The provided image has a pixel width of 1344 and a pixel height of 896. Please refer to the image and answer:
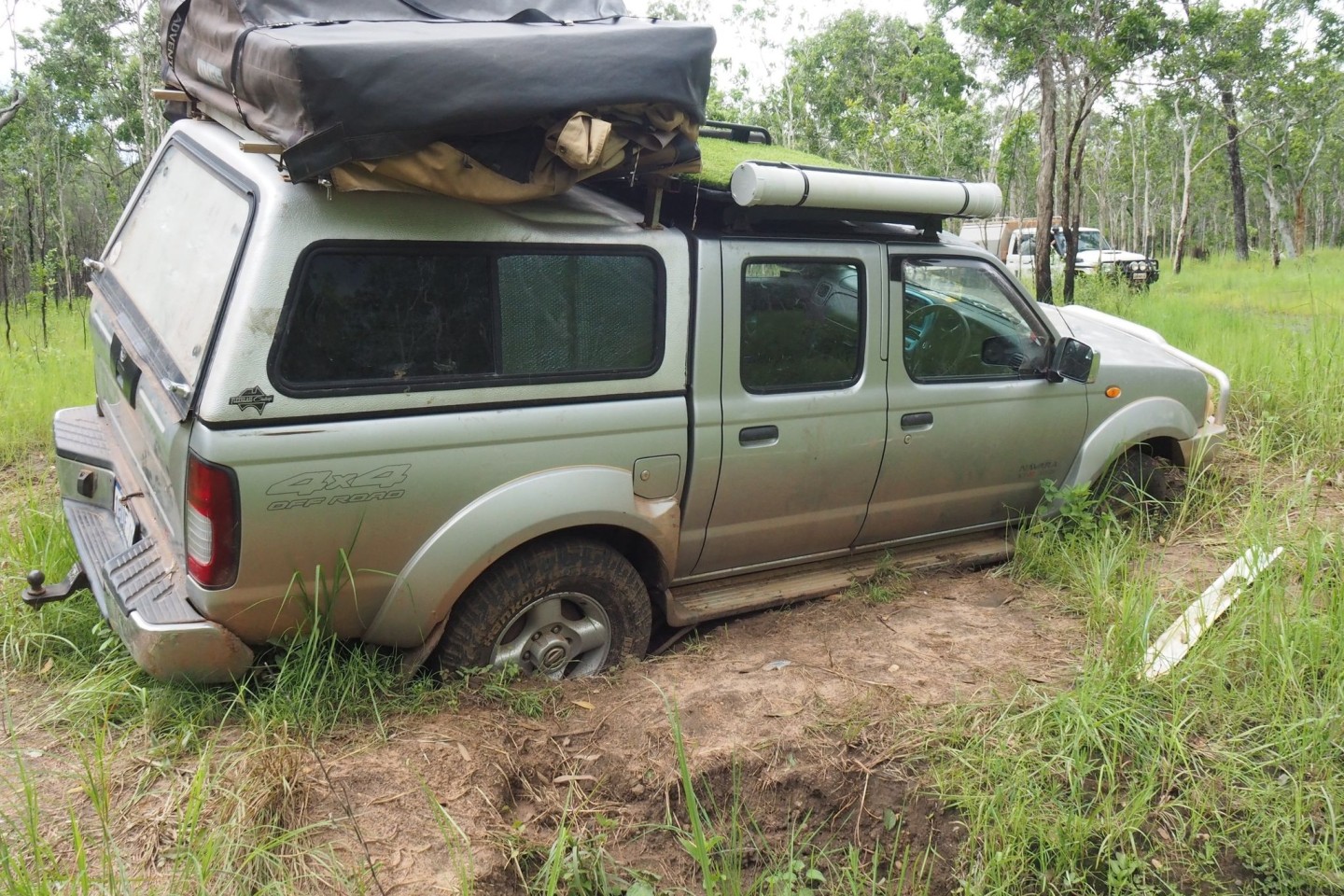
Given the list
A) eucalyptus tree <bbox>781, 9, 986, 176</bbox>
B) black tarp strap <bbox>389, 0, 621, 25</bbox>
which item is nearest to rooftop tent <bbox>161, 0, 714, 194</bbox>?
black tarp strap <bbox>389, 0, 621, 25</bbox>

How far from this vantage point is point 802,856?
9.26ft

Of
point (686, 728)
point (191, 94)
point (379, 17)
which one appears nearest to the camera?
point (686, 728)

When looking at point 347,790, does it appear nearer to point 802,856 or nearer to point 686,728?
point 686,728

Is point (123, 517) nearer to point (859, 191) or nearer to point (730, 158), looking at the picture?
point (730, 158)

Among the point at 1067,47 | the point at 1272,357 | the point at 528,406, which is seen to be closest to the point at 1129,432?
the point at 1272,357

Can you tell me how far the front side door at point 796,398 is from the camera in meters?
3.64

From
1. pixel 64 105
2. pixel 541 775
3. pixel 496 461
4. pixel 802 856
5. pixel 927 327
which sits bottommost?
pixel 802 856

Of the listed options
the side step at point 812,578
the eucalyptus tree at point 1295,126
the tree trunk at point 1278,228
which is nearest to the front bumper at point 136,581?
the side step at point 812,578

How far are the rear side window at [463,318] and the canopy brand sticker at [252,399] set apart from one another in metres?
0.06

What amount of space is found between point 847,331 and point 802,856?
2.00 meters

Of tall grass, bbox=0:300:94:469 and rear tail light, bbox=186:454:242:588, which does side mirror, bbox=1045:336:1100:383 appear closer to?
rear tail light, bbox=186:454:242:588

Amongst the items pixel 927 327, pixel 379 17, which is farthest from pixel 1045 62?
pixel 379 17

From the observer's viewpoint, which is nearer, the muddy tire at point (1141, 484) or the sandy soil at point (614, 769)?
the sandy soil at point (614, 769)

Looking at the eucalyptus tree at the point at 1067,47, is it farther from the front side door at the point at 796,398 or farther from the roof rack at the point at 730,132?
the front side door at the point at 796,398
